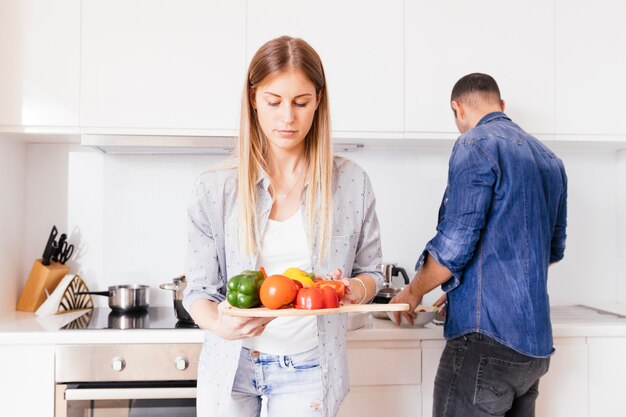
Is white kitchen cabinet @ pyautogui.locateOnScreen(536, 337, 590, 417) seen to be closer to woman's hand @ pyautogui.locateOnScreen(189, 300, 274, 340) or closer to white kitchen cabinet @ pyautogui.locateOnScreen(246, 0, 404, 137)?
white kitchen cabinet @ pyautogui.locateOnScreen(246, 0, 404, 137)

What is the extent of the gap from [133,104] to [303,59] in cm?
109

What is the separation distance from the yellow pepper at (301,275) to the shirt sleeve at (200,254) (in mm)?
196

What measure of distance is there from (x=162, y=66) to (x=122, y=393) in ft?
3.67

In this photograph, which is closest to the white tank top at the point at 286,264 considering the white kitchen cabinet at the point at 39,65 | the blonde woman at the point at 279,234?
the blonde woman at the point at 279,234

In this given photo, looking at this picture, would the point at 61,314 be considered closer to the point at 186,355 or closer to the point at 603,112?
the point at 186,355

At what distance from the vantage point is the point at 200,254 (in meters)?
1.32

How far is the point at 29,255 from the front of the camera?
95.4 inches

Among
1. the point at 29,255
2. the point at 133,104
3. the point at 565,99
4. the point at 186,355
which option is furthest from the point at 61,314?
the point at 565,99

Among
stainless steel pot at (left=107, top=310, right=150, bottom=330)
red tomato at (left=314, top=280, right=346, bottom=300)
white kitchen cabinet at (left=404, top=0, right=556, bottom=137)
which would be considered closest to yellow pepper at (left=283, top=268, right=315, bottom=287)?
red tomato at (left=314, top=280, right=346, bottom=300)

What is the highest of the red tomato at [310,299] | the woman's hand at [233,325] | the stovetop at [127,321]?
the red tomato at [310,299]

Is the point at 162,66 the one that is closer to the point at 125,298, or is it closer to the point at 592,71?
the point at 125,298

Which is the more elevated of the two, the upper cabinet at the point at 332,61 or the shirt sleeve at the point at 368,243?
the upper cabinet at the point at 332,61

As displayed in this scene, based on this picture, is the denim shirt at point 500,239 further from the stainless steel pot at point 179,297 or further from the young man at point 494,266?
the stainless steel pot at point 179,297

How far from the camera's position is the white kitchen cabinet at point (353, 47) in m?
2.18
